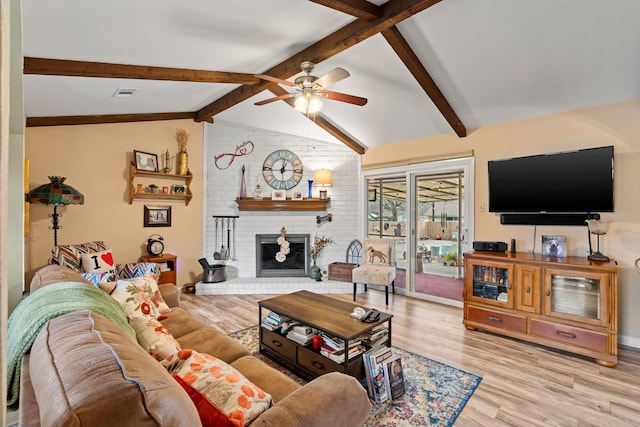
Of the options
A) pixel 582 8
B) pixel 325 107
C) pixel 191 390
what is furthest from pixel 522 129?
pixel 191 390

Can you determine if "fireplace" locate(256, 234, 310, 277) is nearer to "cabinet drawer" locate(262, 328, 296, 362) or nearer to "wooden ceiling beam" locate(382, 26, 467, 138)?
"cabinet drawer" locate(262, 328, 296, 362)

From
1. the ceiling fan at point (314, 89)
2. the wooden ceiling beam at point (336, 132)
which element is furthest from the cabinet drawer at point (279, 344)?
the wooden ceiling beam at point (336, 132)

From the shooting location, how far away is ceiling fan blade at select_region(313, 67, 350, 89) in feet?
8.87

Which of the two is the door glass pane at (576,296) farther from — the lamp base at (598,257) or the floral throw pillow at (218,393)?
the floral throw pillow at (218,393)

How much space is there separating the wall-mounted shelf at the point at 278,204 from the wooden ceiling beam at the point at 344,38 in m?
1.71

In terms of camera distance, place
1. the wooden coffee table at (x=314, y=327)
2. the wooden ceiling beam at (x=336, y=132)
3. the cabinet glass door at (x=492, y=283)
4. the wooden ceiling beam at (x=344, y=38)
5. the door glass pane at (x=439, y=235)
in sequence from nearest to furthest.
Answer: the wooden coffee table at (x=314, y=327) → the wooden ceiling beam at (x=344, y=38) → the cabinet glass door at (x=492, y=283) → the door glass pane at (x=439, y=235) → the wooden ceiling beam at (x=336, y=132)

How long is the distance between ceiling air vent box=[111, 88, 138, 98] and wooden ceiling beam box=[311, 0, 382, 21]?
8.15 ft

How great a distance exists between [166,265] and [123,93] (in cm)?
235

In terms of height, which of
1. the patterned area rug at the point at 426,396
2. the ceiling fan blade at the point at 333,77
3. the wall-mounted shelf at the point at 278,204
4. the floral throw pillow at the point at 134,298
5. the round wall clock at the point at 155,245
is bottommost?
the patterned area rug at the point at 426,396

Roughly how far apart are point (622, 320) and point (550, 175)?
5.13ft

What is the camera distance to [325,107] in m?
4.43

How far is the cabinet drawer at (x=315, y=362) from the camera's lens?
7.33 ft

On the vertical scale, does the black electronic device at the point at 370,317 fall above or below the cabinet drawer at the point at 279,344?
above

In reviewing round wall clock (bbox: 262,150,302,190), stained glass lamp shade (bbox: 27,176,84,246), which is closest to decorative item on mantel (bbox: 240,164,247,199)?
round wall clock (bbox: 262,150,302,190)
